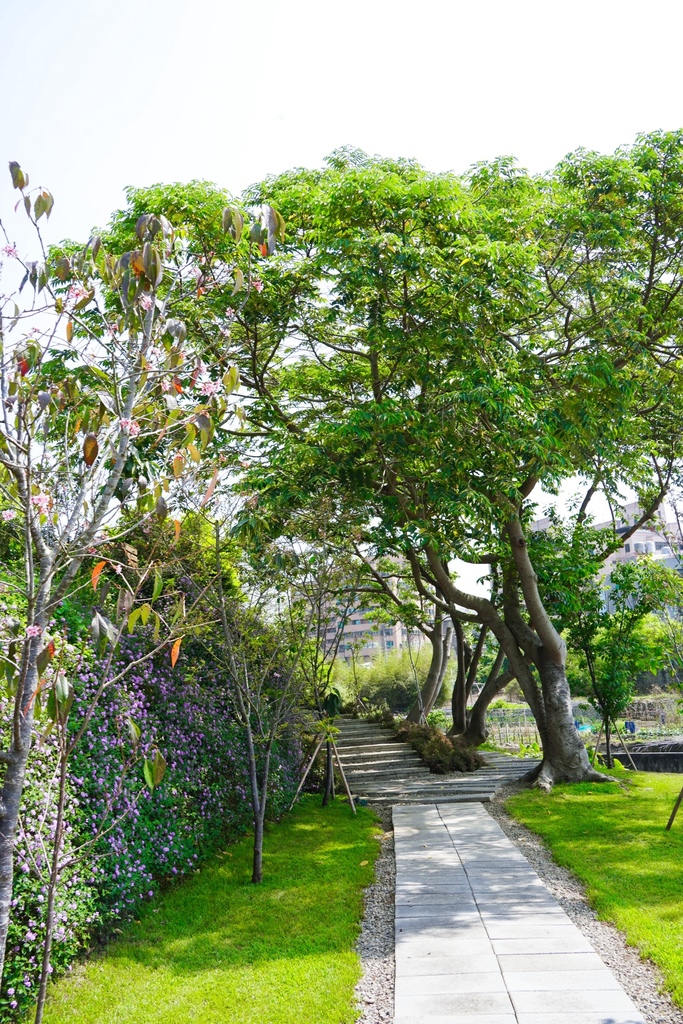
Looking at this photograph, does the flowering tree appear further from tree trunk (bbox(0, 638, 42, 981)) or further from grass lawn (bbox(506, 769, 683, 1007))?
grass lawn (bbox(506, 769, 683, 1007))

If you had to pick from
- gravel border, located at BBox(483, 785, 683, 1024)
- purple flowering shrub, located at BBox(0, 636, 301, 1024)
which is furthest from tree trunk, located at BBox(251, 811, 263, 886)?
gravel border, located at BBox(483, 785, 683, 1024)

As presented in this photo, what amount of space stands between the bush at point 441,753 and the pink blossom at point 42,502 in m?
11.4

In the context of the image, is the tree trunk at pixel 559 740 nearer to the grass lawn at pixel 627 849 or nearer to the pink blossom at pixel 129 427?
the grass lawn at pixel 627 849

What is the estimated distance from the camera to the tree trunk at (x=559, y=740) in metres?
11.8

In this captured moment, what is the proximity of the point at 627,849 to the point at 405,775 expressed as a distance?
5747 mm

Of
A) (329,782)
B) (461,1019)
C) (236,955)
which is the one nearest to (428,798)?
(329,782)

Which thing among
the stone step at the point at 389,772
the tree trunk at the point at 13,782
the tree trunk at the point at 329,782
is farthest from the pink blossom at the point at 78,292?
the stone step at the point at 389,772

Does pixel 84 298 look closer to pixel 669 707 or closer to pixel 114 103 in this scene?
pixel 114 103

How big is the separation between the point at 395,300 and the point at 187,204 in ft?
8.85

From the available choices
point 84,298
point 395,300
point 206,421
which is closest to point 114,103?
point 84,298

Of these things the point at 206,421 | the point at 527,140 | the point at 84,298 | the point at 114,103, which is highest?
the point at 527,140

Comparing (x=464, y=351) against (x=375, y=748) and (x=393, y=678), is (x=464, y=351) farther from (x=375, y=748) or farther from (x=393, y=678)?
(x=393, y=678)

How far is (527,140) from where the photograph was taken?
10102 millimetres

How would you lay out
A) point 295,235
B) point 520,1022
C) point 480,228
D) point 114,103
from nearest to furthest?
point 520,1022, point 114,103, point 480,228, point 295,235
